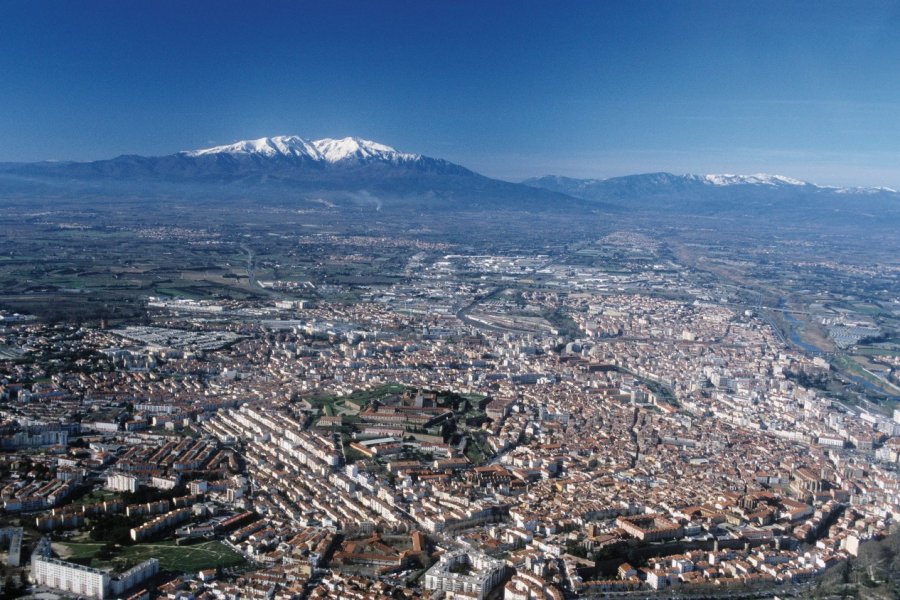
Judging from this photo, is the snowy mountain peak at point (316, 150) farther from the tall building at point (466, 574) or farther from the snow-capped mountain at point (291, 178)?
the tall building at point (466, 574)

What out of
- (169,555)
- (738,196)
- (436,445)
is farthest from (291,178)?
(169,555)

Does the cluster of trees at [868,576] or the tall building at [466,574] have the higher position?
the tall building at [466,574]

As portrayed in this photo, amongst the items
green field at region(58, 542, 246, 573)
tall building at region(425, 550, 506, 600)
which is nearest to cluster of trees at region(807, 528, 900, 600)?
tall building at region(425, 550, 506, 600)

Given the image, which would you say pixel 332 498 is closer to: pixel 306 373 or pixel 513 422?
pixel 513 422

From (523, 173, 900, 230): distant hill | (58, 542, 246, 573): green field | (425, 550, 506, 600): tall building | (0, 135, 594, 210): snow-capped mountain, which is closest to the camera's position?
(425, 550, 506, 600): tall building

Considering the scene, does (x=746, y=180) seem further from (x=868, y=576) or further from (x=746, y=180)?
(x=868, y=576)

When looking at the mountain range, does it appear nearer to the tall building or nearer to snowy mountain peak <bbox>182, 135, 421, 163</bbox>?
snowy mountain peak <bbox>182, 135, 421, 163</bbox>

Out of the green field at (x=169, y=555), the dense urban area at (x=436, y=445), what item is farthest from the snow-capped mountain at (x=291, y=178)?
the green field at (x=169, y=555)
